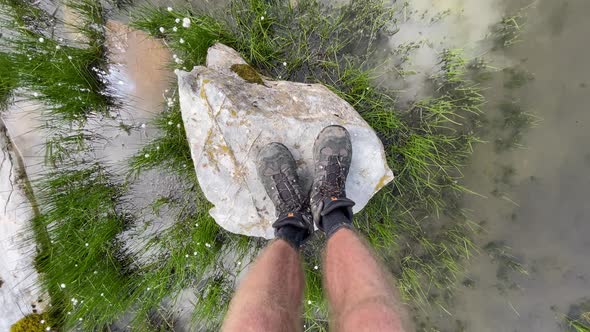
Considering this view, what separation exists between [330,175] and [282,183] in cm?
36

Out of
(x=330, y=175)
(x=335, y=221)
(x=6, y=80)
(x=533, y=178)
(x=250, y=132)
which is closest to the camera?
(x=335, y=221)

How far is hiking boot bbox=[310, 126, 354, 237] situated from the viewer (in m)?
2.28

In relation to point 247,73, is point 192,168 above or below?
below

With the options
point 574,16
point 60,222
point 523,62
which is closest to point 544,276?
point 523,62

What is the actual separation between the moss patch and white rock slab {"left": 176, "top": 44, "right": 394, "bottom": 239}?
0.05 meters

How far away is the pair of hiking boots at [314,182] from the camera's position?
229cm

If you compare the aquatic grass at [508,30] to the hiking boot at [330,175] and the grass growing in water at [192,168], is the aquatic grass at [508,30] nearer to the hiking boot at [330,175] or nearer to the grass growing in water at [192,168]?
the grass growing in water at [192,168]

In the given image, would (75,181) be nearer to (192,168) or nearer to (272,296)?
(192,168)

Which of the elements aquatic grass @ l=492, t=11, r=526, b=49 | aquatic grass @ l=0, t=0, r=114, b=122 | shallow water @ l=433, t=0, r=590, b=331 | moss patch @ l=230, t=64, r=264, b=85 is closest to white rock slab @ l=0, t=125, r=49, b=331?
aquatic grass @ l=0, t=0, r=114, b=122

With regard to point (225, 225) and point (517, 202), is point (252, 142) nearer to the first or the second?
point (225, 225)

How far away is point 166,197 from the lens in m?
3.00

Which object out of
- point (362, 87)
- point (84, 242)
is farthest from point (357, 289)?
point (84, 242)

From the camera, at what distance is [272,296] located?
1781mm

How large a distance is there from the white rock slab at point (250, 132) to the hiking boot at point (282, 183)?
0.12 m
